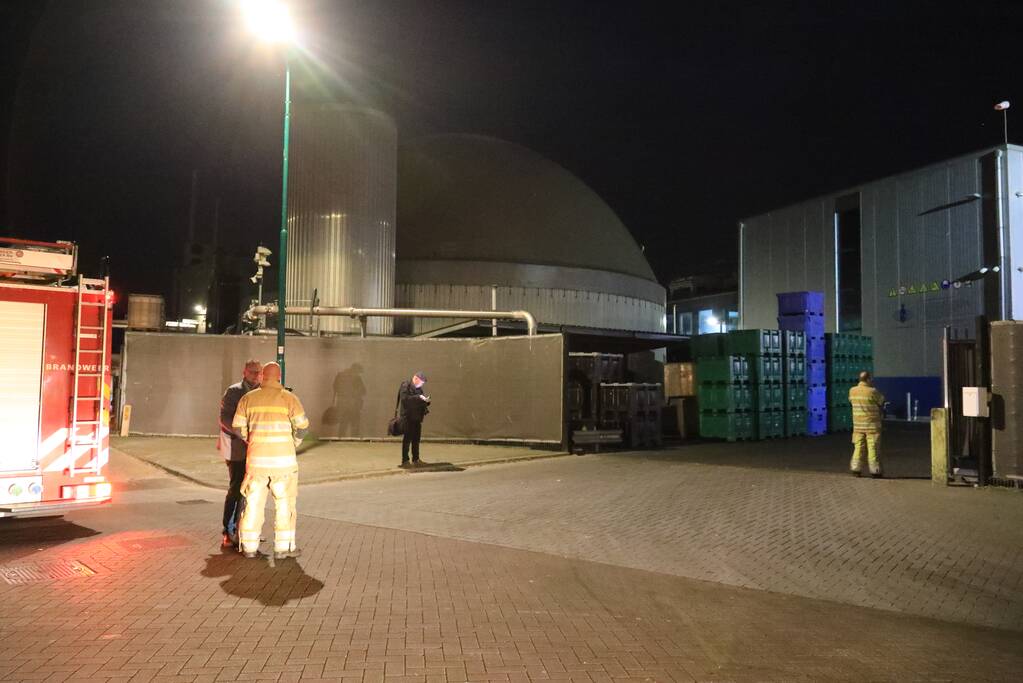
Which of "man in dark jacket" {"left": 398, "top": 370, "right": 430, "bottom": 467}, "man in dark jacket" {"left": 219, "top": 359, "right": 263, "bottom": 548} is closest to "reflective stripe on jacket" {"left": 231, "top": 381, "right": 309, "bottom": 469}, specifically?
"man in dark jacket" {"left": 219, "top": 359, "right": 263, "bottom": 548}

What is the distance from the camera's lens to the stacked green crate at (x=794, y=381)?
21.0 meters

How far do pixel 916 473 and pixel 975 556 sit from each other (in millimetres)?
6340

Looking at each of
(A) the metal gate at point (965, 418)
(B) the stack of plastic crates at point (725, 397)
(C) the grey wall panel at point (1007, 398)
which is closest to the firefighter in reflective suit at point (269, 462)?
(A) the metal gate at point (965, 418)

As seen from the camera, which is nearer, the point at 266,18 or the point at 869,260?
the point at 266,18

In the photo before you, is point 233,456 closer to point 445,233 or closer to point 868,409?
point 868,409

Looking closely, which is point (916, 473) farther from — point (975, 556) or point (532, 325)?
point (532, 325)

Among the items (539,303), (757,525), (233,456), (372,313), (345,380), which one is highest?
(539,303)

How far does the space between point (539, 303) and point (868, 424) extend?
2333cm

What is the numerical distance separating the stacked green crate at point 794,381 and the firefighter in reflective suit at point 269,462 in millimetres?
17479

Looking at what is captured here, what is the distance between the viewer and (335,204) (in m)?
25.7

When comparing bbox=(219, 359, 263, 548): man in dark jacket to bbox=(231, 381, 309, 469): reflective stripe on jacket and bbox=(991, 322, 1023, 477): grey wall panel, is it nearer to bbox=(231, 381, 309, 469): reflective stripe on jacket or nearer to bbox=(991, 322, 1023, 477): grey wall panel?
bbox=(231, 381, 309, 469): reflective stripe on jacket

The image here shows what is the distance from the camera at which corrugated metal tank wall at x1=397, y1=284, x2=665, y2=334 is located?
3291cm

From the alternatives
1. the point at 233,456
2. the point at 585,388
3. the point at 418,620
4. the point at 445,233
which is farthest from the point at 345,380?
the point at 445,233

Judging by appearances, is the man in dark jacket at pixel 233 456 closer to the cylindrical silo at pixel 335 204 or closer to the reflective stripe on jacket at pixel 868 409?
the reflective stripe on jacket at pixel 868 409
